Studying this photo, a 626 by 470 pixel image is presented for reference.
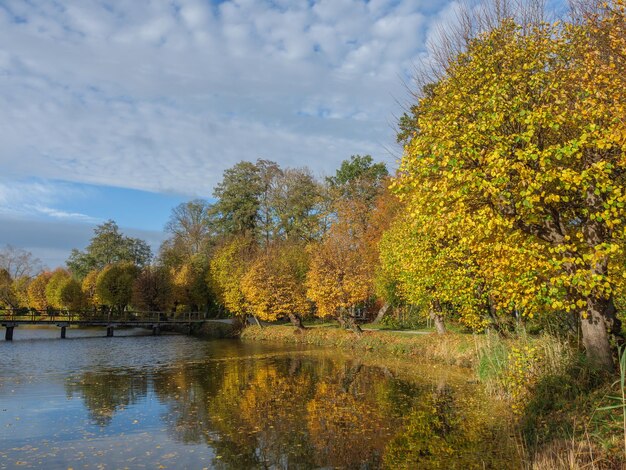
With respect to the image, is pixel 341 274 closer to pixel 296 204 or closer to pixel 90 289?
pixel 296 204

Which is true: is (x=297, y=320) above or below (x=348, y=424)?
above

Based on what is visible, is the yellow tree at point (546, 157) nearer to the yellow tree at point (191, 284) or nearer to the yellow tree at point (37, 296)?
the yellow tree at point (191, 284)

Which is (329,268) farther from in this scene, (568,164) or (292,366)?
(568,164)

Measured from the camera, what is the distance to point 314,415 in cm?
1373

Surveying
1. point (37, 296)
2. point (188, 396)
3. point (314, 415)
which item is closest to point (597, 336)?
point (314, 415)

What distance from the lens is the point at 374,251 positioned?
133ft

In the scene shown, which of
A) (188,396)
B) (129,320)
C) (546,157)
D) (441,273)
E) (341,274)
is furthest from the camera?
(129,320)

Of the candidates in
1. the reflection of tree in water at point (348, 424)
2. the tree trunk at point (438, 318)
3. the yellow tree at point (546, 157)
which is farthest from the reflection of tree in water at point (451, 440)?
the tree trunk at point (438, 318)

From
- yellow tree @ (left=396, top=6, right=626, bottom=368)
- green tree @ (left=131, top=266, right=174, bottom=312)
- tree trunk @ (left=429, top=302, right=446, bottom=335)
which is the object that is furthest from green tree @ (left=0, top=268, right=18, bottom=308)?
yellow tree @ (left=396, top=6, right=626, bottom=368)

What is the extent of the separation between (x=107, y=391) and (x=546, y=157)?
658 inches

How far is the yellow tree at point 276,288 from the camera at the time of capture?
40.8m

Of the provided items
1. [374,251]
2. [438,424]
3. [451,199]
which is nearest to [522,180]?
[451,199]

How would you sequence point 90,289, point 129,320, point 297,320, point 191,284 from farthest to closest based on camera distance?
1. point 90,289
2. point 191,284
3. point 129,320
4. point 297,320

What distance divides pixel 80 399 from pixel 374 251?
2754 centimetres
